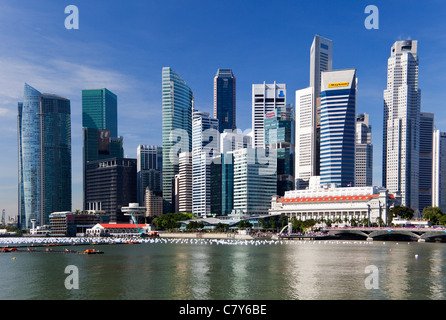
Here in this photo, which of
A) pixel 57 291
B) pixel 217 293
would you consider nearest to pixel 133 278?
pixel 57 291

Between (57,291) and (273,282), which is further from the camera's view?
(273,282)

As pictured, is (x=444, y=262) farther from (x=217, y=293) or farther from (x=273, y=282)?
(x=217, y=293)

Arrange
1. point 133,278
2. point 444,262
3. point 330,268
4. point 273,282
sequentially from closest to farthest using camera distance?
1. point 273,282
2. point 133,278
3. point 330,268
4. point 444,262

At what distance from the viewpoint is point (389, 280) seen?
77.6 metres

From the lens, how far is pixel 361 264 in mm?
98750
